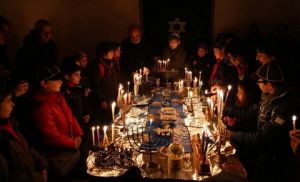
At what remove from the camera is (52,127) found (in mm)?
3508

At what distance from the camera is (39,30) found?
638 cm

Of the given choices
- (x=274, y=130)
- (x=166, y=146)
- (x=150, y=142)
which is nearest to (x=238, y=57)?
(x=274, y=130)

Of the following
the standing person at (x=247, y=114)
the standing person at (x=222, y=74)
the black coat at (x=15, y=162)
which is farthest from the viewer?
the standing person at (x=222, y=74)

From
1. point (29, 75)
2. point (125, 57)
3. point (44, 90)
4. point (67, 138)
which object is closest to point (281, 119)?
point (67, 138)

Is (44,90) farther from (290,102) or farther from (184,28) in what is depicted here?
(184,28)

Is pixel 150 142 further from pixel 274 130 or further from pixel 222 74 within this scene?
pixel 222 74

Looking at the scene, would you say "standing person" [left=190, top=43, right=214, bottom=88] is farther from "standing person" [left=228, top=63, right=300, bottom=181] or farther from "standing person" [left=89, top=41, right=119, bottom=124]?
"standing person" [left=228, top=63, right=300, bottom=181]

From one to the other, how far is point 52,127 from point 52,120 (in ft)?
0.29

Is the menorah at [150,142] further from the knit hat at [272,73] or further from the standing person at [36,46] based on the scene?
the standing person at [36,46]

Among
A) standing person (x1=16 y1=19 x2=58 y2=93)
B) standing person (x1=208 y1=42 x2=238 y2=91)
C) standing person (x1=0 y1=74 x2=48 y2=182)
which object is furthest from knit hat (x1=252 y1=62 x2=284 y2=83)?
standing person (x1=16 y1=19 x2=58 y2=93)

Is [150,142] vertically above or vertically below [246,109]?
below

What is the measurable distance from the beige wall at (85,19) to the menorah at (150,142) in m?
5.53

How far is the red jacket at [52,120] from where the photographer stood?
11.3 ft

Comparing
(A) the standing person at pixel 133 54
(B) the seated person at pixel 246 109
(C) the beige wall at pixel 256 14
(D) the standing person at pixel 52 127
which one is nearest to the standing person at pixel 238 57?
(B) the seated person at pixel 246 109
